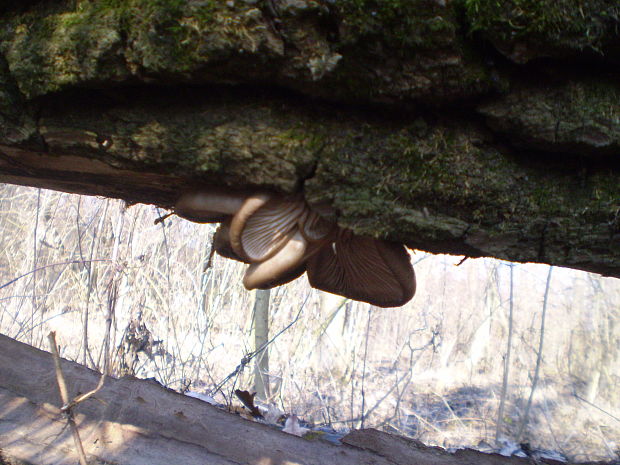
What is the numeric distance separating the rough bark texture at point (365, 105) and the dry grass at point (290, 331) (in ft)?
6.14

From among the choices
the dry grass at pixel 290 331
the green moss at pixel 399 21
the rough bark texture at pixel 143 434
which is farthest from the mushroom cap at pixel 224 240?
the dry grass at pixel 290 331

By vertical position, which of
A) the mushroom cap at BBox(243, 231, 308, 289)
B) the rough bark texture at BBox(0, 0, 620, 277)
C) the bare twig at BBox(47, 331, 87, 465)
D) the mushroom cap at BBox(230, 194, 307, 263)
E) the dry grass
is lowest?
the dry grass

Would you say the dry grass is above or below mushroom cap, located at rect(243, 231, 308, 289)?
below

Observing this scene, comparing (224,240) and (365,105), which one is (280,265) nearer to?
(224,240)

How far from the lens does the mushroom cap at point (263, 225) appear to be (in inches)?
43.4

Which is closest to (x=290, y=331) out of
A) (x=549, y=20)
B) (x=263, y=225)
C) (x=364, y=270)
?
(x=364, y=270)

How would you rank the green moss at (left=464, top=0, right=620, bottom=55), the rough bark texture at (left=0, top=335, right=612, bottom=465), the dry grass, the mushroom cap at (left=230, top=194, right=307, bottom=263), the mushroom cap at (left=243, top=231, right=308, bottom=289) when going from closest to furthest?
the green moss at (left=464, top=0, right=620, bottom=55)
the mushroom cap at (left=230, top=194, right=307, bottom=263)
the mushroom cap at (left=243, top=231, right=308, bottom=289)
the rough bark texture at (left=0, top=335, right=612, bottom=465)
the dry grass

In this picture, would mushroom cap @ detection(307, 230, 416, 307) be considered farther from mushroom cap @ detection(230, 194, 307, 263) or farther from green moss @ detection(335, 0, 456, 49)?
green moss @ detection(335, 0, 456, 49)

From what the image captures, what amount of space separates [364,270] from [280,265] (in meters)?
0.33

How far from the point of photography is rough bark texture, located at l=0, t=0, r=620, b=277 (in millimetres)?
854

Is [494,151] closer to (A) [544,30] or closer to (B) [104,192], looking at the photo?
(A) [544,30]

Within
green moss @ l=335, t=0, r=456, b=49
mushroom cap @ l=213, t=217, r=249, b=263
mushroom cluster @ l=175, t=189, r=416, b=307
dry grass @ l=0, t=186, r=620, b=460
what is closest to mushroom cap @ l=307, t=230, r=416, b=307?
mushroom cluster @ l=175, t=189, r=416, b=307

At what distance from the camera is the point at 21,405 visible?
1.65m

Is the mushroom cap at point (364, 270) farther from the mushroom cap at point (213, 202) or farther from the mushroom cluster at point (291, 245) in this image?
the mushroom cap at point (213, 202)
